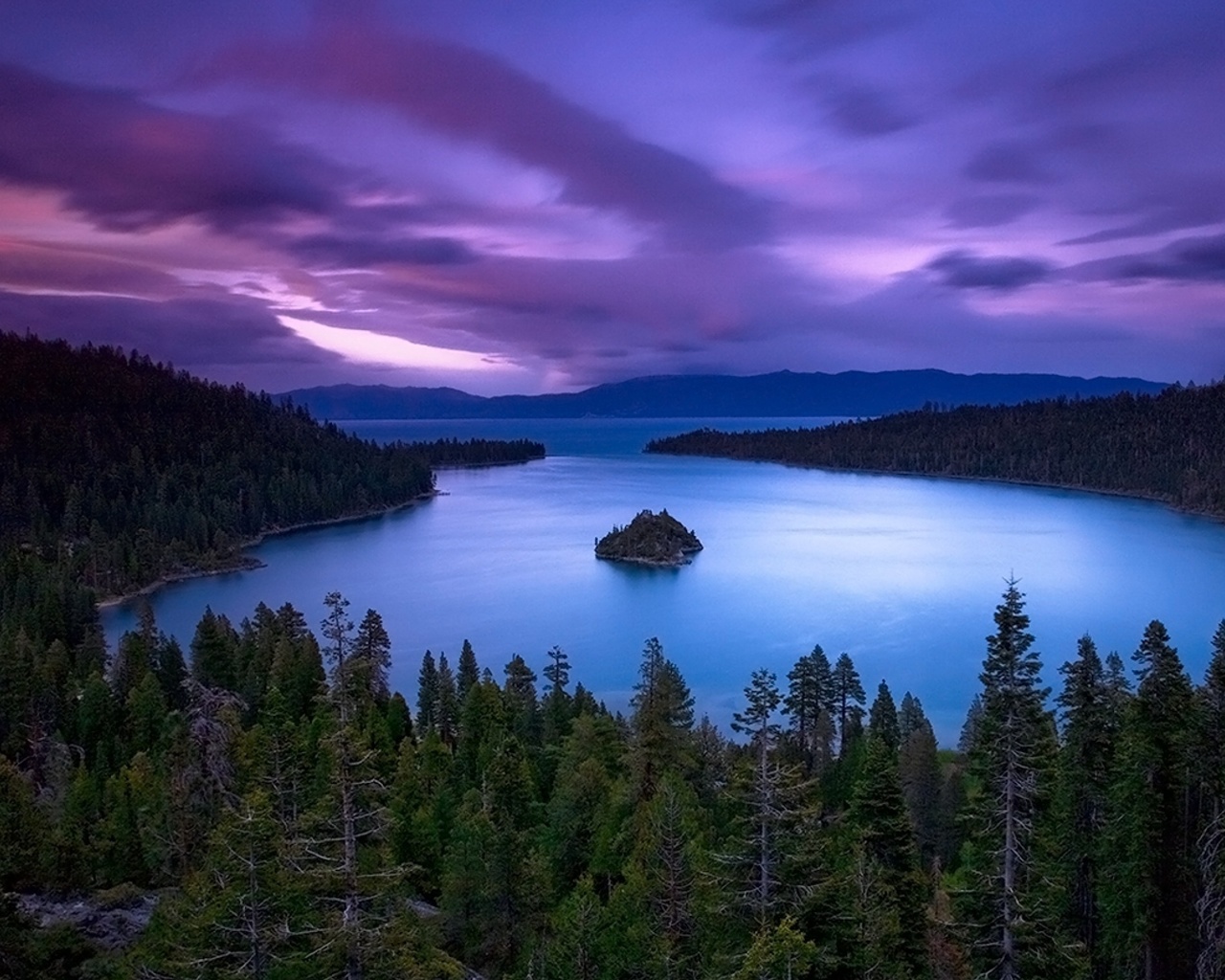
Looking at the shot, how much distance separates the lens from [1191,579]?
86.6 m

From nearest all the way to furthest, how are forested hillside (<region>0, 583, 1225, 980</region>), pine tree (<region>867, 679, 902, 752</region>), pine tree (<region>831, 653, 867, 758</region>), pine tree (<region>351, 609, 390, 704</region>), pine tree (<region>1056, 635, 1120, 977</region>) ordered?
1. forested hillside (<region>0, 583, 1225, 980</region>)
2. pine tree (<region>1056, 635, 1120, 977</region>)
3. pine tree (<region>867, 679, 902, 752</region>)
4. pine tree (<region>351, 609, 390, 704</region>)
5. pine tree (<region>831, 653, 867, 758</region>)

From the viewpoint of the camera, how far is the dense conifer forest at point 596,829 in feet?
36.4

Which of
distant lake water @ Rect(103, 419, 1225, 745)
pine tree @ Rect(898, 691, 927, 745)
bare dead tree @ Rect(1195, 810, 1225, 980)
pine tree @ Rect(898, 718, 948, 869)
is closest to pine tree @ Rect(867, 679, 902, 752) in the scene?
pine tree @ Rect(898, 691, 927, 745)

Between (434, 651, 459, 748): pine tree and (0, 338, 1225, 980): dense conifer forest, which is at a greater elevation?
(0, 338, 1225, 980): dense conifer forest

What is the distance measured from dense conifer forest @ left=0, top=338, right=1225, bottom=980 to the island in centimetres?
5853

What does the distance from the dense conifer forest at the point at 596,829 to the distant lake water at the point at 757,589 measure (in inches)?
708

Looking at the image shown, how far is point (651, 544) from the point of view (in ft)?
340

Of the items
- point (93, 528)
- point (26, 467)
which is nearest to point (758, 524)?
point (93, 528)

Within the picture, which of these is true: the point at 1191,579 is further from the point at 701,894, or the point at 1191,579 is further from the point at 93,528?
the point at 93,528

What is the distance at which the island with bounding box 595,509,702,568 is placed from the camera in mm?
102438

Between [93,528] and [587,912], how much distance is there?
99.4 meters

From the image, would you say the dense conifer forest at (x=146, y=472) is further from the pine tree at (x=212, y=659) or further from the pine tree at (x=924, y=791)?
the pine tree at (x=924, y=791)

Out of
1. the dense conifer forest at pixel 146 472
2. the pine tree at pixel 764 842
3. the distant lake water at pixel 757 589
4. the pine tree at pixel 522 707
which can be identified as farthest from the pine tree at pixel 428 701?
the dense conifer forest at pixel 146 472

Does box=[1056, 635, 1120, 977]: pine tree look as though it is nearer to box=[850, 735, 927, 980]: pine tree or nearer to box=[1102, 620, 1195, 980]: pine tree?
box=[1102, 620, 1195, 980]: pine tree
